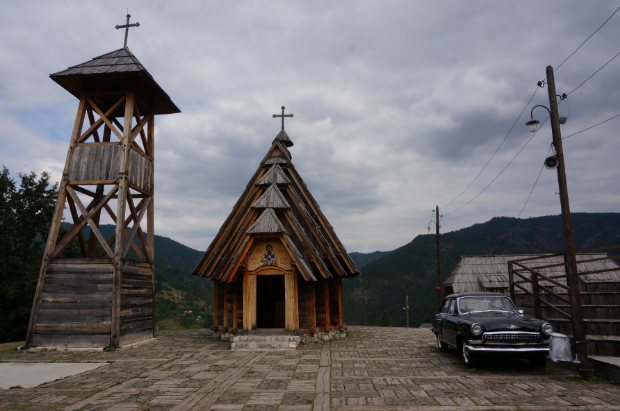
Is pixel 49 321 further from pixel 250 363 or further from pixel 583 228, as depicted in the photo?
pixel 583 228

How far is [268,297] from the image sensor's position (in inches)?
767

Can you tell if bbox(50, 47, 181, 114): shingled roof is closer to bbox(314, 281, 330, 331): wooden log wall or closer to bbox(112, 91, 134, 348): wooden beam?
bbox(112, 91, 134, 348): wooden beam

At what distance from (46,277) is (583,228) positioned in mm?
135750

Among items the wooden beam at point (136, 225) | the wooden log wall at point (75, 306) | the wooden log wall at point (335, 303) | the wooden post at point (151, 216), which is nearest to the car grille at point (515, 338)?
the wooden log wall at point (335, 303)

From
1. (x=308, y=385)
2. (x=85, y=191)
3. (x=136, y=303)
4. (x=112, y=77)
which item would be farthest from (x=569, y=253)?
(x=85, y=191)

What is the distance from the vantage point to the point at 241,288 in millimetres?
14961

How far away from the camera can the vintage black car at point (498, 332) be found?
8461 millimetres

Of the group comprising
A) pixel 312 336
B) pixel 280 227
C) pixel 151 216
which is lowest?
pixel 312 336

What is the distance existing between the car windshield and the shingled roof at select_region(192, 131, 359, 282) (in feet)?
17.3

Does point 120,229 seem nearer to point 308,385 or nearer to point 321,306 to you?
point 321,306

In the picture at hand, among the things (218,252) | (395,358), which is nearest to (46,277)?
(218,252)

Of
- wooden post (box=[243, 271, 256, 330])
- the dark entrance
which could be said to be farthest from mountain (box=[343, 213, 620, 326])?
wooden post (box=[243, 271, 256, 330])

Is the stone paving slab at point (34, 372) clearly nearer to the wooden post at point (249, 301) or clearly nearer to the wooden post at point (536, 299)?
the wooden post at point (249, 301)

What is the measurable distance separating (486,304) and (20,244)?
3122cm
